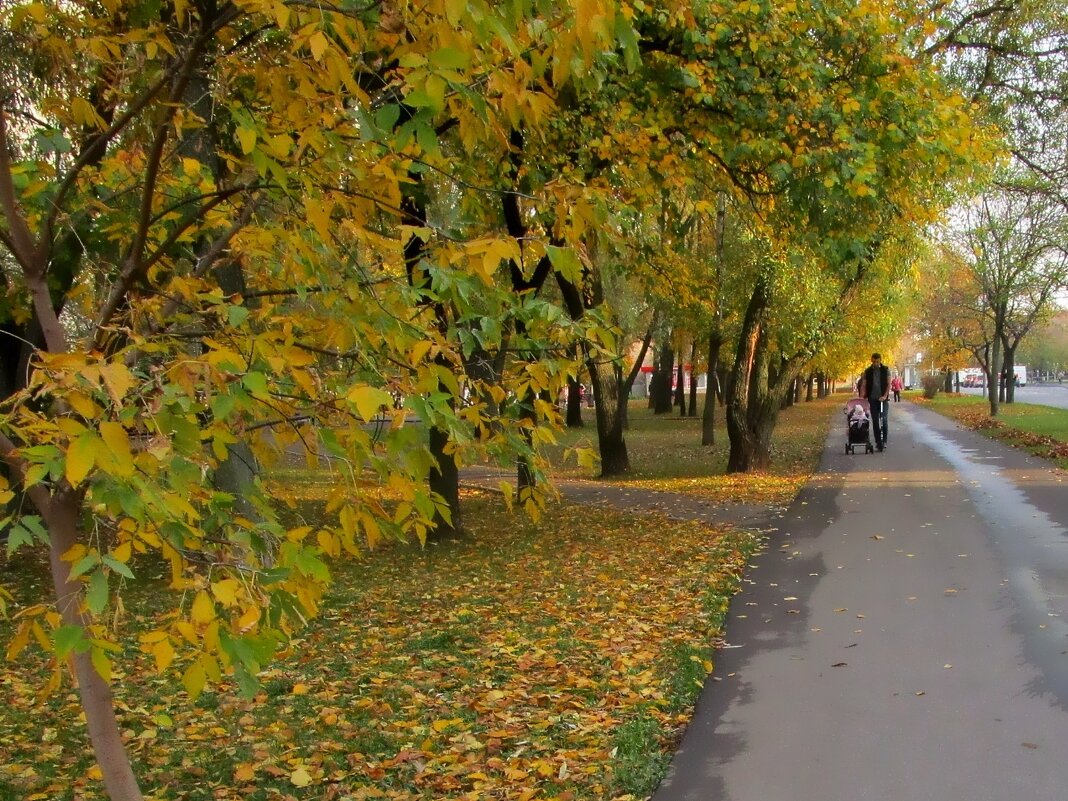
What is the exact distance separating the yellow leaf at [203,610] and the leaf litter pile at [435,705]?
5.47 ft

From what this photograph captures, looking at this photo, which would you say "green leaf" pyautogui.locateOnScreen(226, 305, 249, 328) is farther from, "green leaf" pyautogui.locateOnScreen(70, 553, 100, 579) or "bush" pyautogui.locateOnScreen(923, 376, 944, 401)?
"bush" pyautogui.locateOnScreen(923, 376, 944, 401)

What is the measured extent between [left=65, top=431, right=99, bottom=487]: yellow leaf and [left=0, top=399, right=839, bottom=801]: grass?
5.37 feet

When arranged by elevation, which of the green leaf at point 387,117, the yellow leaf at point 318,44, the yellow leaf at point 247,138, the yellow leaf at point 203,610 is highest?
the yellow leaf at point 318,44

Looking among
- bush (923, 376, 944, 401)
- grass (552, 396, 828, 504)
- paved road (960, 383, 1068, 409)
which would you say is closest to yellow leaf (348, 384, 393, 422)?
grass (552, 396, 828, 504)

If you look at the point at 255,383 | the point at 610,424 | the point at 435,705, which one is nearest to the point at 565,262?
the point at 255,383

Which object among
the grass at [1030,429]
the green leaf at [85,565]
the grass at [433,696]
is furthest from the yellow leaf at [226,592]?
the grass at [1030,429]

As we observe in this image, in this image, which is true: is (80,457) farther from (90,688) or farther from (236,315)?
(90,688)

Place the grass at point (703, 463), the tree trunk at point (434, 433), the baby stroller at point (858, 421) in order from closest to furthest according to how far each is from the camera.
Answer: the tree trunk at point (434, 433), the grass at point (703, 463), the baby stroller at point (858, 421)

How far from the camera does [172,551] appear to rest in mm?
2699

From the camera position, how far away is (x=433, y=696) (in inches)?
215

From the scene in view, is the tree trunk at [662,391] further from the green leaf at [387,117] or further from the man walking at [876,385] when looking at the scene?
the green leaf at [387,117]

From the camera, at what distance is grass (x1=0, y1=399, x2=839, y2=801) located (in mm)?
4281

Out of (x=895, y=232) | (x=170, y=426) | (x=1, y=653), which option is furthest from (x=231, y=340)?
(x=895, y=232)

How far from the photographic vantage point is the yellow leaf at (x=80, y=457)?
77.7 inches
